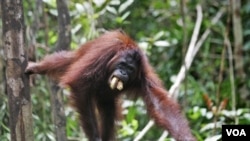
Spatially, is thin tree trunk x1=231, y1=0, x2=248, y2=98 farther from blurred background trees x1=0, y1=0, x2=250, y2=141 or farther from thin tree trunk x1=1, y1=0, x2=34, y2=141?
thin tree trunk x1=1, y1=0, x2=34, y2=141

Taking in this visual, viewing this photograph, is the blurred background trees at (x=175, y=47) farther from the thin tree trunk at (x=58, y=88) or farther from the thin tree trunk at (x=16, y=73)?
the thin tree trunk at (x=16, y=73)

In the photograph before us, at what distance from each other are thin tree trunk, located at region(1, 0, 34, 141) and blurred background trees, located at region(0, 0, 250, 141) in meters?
1.23

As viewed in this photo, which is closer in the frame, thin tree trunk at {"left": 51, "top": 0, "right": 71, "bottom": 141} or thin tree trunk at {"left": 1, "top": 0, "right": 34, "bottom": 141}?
thin tree trunk at {"left": 1, "top": 0, "right": 34, "bottom": 141}

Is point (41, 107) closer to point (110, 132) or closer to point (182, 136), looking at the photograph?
point (110, 132)

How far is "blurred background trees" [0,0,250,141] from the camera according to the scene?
4148 millimetres

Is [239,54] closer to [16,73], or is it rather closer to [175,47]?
[175,47]

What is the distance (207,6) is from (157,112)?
10.3ft

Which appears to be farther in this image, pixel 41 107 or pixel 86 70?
pixel 41 107

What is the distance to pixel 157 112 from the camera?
2.98m

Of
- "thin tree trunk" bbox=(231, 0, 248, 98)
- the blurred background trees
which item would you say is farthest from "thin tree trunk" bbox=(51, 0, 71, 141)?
"thin tree trunk" bbox=(231, 0, 248, 98)

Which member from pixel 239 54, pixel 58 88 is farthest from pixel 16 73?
pixel 239 54

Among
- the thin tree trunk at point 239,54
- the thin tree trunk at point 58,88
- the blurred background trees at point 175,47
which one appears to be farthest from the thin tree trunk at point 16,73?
the thin tree trunk at point 239,54

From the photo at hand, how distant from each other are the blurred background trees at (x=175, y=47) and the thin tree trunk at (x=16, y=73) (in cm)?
123

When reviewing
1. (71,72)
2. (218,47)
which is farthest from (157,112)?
(218,47)
